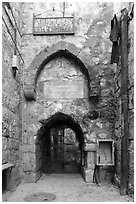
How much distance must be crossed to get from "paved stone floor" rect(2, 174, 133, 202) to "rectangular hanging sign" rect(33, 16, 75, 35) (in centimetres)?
342

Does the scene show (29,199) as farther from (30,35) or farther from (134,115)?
(30,35)

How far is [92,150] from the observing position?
219 inches

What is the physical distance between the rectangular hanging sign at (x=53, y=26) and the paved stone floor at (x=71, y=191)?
3.42 metres

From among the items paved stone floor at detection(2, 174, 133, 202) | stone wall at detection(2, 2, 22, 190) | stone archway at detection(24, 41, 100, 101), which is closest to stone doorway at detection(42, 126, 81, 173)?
paved stone floor at detection(2, 174, 133, 202)

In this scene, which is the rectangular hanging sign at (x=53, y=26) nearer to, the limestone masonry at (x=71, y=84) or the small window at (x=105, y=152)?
the limestone masonry at (x=71, y=84)

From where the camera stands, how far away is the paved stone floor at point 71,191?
408 cm

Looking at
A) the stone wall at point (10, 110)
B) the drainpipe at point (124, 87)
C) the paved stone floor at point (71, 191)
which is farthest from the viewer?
the drainpipe at point (124, 87)

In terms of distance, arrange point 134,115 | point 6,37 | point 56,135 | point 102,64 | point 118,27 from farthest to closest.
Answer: point 56,135 → point 102,64 → point 118,27 → point 6,37 → point 134,115

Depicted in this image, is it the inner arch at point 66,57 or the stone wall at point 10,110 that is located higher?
the inner arch at point 66,57

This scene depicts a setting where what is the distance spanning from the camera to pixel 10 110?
15.4 ft

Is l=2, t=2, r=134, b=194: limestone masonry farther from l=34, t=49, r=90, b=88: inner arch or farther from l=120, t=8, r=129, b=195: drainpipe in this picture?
l=120, t=8, r=129, b=195: drainpipe

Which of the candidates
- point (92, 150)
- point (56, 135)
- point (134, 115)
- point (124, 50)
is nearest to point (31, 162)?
point (92, 150)

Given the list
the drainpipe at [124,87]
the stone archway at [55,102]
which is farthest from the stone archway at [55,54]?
the drainpipe at [124,87]

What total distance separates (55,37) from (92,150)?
9.05ft
